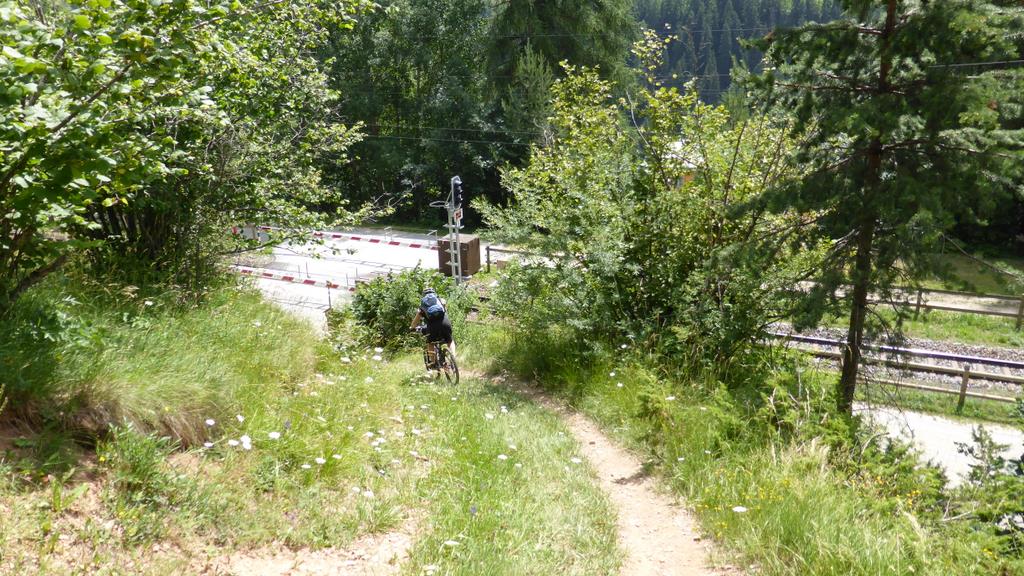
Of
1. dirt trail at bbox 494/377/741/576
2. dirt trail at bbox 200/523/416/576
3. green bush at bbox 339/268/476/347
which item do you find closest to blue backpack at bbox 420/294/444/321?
green bush at bbox 339/268/476/347

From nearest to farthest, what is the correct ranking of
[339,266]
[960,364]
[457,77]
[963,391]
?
[963,391] → [960,364] → [339,266] → [457,77]

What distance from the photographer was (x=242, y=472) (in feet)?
15.0

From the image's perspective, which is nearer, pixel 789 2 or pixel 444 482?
pixel 444 482

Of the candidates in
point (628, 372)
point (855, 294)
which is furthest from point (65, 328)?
point (855, 294)

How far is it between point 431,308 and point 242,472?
18.5 ft

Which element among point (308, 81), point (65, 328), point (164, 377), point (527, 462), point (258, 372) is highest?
point (308, 81)

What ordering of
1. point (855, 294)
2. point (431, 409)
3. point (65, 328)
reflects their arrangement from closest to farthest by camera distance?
point (65, 328) < point (431, 409) < point (855, 294)

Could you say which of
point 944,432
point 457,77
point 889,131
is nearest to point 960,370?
point 944,432

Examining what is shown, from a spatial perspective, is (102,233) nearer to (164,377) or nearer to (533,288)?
(164,377)

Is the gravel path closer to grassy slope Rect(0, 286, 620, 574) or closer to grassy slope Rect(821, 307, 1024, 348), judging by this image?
grassy slope Rect(821, 307, 1024, 348)

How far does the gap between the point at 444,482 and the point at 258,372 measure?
6.93 ft

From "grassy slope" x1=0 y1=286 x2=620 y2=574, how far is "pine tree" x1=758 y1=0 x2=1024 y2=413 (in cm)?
396

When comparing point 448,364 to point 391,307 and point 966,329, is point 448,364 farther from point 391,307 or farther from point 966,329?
point 966,329

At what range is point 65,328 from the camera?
414 cm
